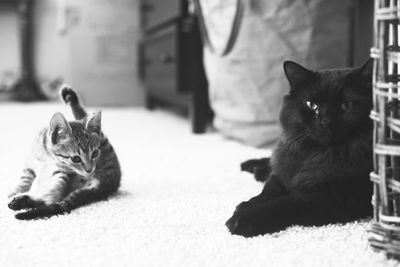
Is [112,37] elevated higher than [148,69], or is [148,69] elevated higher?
[112,37]

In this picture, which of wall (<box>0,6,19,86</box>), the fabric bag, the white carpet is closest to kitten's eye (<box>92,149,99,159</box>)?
the white carpet

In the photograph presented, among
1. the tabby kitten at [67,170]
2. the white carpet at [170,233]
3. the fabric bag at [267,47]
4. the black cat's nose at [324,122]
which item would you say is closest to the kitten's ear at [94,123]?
the tabby kitten at [67,170]

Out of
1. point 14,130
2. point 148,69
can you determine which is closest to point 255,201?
point 14,130

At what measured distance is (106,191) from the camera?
1.26 m

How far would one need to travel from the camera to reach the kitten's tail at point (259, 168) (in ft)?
4.73

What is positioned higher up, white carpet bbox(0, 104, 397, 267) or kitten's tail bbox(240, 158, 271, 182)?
kitten's tail bbox(240, 158, 271, 182)

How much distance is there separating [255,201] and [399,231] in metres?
0.33

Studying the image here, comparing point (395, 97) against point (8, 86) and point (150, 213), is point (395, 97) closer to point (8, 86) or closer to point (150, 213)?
point (150, 213)

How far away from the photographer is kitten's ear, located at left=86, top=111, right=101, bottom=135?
125 centimetres

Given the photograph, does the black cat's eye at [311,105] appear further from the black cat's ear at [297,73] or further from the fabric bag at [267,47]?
the fabric bag at [267,47]

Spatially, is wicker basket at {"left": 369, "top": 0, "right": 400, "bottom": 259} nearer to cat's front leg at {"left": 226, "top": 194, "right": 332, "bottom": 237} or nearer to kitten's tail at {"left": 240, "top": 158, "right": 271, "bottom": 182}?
cat's front leg at {"left": 226, "top": 194, "right": 332, "bottom": 237}

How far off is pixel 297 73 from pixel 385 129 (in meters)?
0.34

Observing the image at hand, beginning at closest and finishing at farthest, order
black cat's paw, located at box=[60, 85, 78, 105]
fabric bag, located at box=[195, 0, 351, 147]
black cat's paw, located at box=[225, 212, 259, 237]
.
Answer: black cat's paw, located at box=[225, 212, 259, 237] < black cat's paw, located at box=[60, 85, 78, 105] < fabric bag, located at box=[195, 0, 351, 147]

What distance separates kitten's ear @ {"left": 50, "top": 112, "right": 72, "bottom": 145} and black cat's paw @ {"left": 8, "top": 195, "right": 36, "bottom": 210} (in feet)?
0.49
